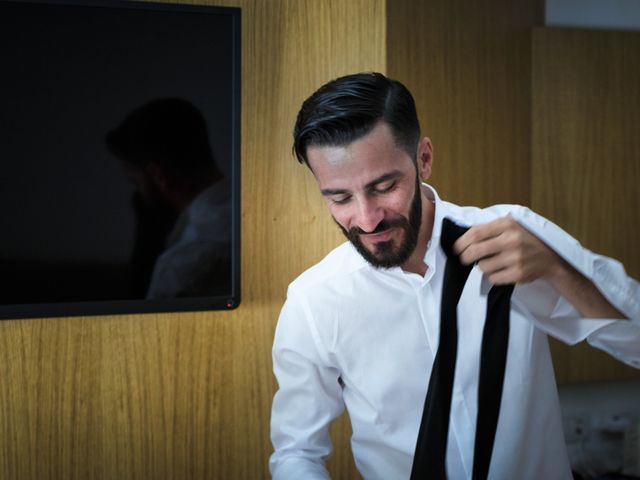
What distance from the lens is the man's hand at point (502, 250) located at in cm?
102

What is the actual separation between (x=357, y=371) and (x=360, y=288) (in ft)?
0.54

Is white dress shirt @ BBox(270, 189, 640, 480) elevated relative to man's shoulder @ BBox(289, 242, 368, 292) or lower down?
lower down

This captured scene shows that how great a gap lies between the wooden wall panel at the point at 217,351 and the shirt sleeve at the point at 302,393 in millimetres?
273

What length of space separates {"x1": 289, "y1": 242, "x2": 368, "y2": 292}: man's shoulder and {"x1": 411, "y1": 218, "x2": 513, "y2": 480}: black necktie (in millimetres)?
427

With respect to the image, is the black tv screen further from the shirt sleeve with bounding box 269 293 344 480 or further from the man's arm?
the man's arm

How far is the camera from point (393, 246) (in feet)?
4.27

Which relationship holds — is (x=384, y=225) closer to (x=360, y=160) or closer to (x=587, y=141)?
(x=360, y=160)

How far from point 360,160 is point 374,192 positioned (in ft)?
0.19

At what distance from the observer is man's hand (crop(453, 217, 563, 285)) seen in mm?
1016

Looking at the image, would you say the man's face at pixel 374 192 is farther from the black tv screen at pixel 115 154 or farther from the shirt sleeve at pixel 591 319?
the black tv screen at pixel 115 154

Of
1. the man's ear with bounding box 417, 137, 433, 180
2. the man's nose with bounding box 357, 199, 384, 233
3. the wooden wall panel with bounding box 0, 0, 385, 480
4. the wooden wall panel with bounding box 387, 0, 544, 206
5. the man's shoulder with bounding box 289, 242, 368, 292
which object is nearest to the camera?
the man's nose with bounding box 357, 199, 384, 233

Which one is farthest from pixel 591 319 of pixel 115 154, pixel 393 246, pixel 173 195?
pixel 115 154

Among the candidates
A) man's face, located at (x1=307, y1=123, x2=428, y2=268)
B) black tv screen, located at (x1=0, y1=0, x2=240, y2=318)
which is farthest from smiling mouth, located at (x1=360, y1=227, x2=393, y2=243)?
black tv screen, located at (x1=0, y1=0, x2=240, y2=318)

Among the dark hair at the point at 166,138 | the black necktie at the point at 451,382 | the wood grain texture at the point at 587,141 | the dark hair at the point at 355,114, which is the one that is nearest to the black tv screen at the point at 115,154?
the dark hair at the point at 166,138
